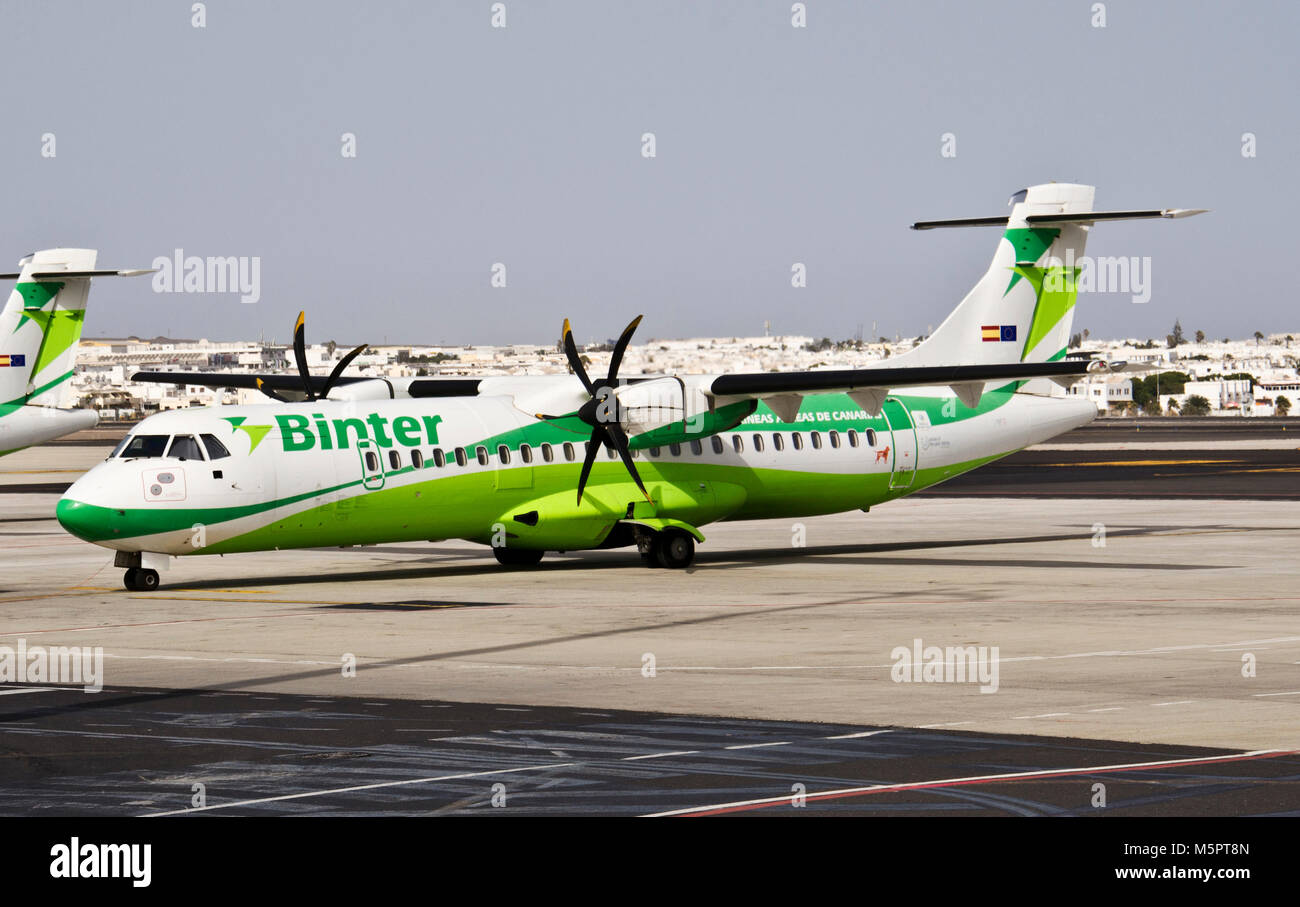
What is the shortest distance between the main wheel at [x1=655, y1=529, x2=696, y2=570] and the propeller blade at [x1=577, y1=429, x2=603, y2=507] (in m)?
1.70

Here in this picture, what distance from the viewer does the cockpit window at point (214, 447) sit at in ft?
83.7

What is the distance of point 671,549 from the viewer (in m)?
29.3

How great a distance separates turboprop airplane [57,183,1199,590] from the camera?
2556 centimetres

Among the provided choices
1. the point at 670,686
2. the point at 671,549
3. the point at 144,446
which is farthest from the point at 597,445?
the point at 670,686

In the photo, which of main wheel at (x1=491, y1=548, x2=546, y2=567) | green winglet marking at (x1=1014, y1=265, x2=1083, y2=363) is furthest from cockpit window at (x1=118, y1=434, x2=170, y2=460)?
green winglet marking at (x1=1014, y1=265, x2=1083, y2=363)

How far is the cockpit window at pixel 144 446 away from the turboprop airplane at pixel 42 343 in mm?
14595

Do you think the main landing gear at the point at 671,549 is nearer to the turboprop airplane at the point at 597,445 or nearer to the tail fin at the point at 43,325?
the turboprop airplane at the point at 597,445

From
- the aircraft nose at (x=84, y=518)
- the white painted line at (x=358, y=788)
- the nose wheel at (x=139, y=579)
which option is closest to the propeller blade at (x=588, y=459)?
the nose wheel at (x=139, y=579)

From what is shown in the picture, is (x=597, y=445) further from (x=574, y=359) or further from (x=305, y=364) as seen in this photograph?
(x=305, y=364)

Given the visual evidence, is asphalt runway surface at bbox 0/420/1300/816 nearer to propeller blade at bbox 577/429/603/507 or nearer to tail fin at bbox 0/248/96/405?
propeller blade at bbox 577/429/603/507

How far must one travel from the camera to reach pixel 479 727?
44.2ft

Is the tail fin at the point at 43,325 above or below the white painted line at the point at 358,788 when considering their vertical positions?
above
